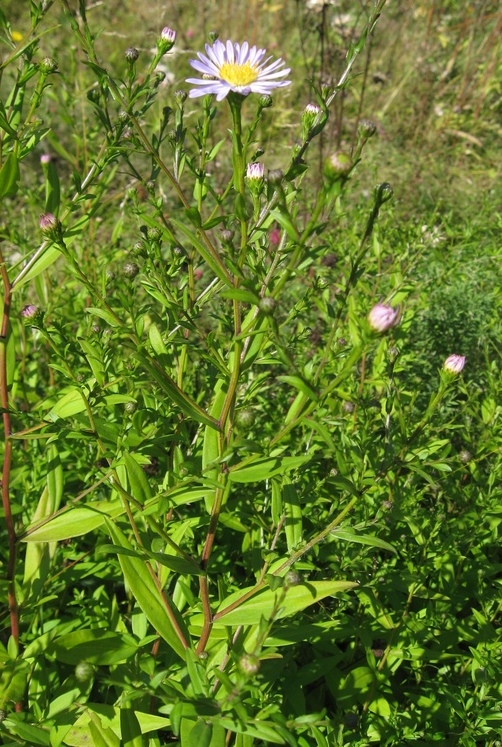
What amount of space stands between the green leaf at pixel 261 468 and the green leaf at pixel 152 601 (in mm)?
272

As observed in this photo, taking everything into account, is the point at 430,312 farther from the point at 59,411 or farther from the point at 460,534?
the point at 59,411

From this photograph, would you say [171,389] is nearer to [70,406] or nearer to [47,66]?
[70,406]

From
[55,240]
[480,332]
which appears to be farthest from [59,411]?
[480,332]

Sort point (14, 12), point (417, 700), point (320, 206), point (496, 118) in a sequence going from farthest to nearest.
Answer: point (14, 12) < point (496, 118) < point (417, 700) < point (320, 206)

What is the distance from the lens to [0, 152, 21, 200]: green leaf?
135 centimetres

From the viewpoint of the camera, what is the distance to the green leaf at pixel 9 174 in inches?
53.0

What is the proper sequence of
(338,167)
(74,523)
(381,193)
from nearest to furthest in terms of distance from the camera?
(338,167) < (381,193) < (74,523)

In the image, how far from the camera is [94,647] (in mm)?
1433

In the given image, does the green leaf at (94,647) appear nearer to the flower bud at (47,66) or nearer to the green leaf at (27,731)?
the green leaf at (27,731)

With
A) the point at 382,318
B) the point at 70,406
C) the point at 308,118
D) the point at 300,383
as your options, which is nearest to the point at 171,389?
the point at 300,383

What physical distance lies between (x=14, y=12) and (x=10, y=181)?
5.67 m

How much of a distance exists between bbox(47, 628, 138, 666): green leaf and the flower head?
112cm

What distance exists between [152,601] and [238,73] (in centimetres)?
100

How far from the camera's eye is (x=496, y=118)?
5.47 meters
